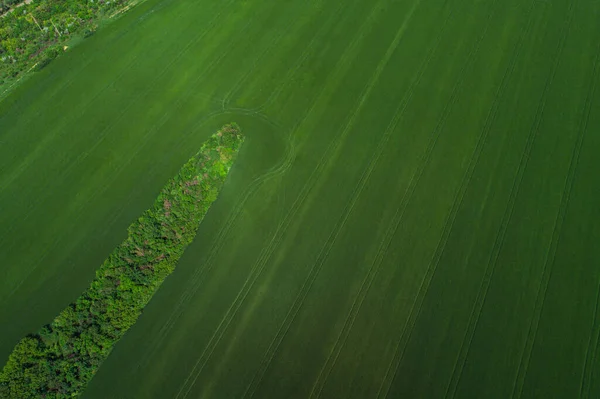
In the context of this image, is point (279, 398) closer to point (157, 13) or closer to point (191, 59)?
point (191, 59)

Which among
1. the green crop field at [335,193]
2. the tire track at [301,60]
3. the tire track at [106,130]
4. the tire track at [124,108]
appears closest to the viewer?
the green crop field at [335,193]

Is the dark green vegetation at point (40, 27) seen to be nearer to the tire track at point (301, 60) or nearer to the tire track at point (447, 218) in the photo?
the tire track at point (301, 60)

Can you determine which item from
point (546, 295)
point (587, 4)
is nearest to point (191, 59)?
point (546, 295)

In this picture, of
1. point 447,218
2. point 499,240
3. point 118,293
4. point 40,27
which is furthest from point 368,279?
point 40,27

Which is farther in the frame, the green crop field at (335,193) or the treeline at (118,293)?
the green crop field at (335,193)

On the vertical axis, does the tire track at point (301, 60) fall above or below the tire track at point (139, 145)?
above

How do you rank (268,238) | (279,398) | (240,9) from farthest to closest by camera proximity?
(240,9) → (268,238) → (279,398)

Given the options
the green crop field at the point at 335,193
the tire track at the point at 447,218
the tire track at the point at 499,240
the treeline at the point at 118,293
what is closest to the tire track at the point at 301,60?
the green crop field at the point at 335,193

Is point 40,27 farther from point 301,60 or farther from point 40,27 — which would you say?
point 301,60
